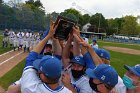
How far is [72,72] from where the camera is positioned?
5.16 meters

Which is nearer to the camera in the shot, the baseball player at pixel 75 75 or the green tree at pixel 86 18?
the baseball player at pixel 75 75

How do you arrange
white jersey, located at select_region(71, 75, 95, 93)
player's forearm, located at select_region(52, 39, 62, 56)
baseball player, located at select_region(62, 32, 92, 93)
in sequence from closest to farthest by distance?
baseball player, located at select_region(62, 32, 92, 93), white jersey, located at select_region(71, 75, 95, 93), player's forearm, located at select_region(52, 39, 62, 56)

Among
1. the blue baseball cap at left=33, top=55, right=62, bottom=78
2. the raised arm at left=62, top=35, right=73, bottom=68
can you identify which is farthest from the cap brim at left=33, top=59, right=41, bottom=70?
the raised arm at left=62, top=35, right=73, bottom=68

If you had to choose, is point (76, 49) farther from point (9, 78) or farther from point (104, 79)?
point (9, 78)

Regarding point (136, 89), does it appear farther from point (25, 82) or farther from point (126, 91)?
point (25, 82)

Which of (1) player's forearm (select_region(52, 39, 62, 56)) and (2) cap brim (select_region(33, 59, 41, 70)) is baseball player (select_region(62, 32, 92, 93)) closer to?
(1) player's forearm (select_region(52, 39, 62, 56))

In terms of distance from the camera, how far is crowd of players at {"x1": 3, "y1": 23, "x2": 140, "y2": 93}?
3881mm

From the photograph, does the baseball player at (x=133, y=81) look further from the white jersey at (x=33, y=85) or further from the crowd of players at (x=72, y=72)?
the white jersey at (x=33, y=85)

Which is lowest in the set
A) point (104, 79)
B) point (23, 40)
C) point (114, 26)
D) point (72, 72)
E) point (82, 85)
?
point (114, 26)

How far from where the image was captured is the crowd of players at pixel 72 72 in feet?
12.7

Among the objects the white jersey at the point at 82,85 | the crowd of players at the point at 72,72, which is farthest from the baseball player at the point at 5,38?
the white jersey at the point at 82,85

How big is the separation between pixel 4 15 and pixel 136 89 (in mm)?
54967

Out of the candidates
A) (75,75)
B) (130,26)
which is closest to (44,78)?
(75,75)

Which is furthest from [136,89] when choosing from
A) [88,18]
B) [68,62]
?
[88,18]
